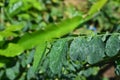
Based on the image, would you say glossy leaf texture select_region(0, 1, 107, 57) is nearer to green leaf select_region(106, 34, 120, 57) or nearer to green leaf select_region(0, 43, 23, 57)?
green leaf select_region(0, 43, 23, 57)

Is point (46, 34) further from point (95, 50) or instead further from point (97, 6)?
point (95, 50)

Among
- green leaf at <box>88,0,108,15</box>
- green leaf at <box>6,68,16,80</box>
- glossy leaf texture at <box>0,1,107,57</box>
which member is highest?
green leaf at <box>88,0,108,15</box>

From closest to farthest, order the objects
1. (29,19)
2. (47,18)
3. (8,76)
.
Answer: (8,76) < (29,19) < (47,18)

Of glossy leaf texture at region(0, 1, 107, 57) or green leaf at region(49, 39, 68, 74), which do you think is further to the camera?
glossy leaf texture at region(0, 1, 107, 57)

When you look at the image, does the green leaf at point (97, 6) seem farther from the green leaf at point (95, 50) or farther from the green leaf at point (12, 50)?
the green leaf at point (95, 50)

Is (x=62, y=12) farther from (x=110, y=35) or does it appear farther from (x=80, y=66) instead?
(x=110, y=35)

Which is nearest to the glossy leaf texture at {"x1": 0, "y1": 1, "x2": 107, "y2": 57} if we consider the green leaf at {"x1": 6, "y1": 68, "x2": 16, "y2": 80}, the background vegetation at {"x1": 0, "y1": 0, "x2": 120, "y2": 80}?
the background vegetation at {"x1": 0, "y1": 0, "x2": 120, "y2": 80}

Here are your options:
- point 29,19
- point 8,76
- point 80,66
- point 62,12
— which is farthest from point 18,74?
point 62,12

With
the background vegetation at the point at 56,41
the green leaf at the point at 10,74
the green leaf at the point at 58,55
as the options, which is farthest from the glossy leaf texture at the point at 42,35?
the green leaf at the point at 58,55
